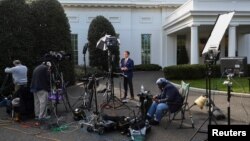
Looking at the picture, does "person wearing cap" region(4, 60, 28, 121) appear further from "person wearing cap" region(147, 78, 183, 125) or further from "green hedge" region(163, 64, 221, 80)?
"green hedge" region(163, 64, 221, 80)

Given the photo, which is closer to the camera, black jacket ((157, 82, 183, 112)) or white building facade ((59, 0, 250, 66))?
black jacket ((157, 82, 183, 112))

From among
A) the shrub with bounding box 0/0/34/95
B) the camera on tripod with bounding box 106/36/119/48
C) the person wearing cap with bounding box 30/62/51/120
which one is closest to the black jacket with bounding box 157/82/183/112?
the camera on tripod with bounding box 106/36/119/48

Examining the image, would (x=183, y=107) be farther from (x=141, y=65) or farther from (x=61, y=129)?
(x=141, y=65)

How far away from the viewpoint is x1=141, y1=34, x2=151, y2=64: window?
3716 cm

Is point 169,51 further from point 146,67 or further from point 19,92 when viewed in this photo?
point 19,92

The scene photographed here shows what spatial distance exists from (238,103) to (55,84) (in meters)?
6.54

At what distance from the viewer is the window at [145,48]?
122 ft

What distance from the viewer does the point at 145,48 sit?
37.3 metres

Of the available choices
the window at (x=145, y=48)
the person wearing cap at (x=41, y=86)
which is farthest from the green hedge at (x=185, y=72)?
the window at (x=145, y=48)

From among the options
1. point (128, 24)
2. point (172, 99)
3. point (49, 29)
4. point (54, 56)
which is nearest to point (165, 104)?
point (172, 99)

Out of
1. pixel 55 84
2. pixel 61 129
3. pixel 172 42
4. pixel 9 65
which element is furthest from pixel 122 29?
pixel 61 129

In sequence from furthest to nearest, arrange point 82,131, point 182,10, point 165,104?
point 182,10 → point 165,104 → point 82,131

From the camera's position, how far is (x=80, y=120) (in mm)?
11703

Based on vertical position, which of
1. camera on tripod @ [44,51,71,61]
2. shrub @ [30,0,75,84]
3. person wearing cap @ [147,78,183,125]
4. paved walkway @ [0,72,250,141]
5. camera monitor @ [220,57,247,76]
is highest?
shrub @ [30,0,75,84]
